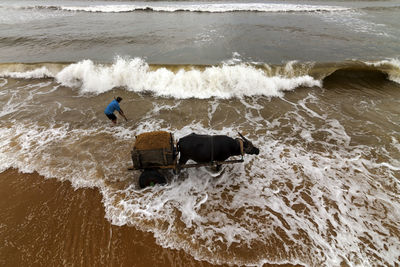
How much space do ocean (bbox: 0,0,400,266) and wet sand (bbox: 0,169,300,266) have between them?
1.0 inches

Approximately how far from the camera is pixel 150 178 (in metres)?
4.60

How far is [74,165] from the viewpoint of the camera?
548cm

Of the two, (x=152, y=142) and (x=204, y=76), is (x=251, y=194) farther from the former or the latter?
(x=204, y=76)

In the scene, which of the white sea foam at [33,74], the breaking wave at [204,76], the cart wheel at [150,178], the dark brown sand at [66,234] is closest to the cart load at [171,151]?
the cart wheel at [150,178]

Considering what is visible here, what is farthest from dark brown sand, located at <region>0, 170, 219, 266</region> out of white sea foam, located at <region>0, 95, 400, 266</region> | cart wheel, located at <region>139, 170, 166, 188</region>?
cart wheel, located at <region>139, 170, 166, 188</region>

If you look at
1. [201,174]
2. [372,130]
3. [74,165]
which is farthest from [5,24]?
[372,130]

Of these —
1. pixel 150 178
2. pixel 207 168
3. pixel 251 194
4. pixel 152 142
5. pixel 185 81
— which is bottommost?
pixel 251 194

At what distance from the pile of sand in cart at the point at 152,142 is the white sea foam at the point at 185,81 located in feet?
16.7

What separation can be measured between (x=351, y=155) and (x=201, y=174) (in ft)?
15.5

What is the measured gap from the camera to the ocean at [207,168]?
3.75 meters

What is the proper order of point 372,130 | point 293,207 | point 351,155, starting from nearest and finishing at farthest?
1. point 293,207
2. point 351,155
3. point 372,130

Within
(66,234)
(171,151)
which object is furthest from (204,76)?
(66,234)

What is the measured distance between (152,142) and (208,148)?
4.26ft

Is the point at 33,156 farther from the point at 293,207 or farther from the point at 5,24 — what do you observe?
the point at 5,24
